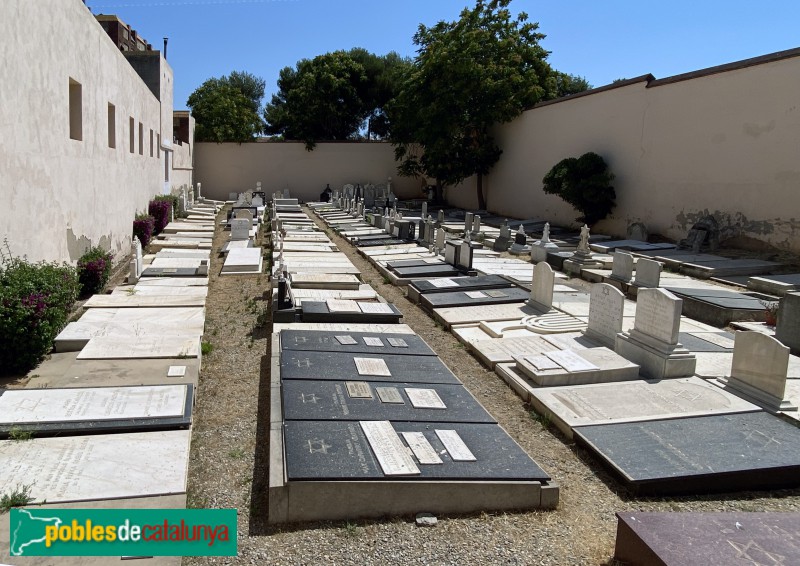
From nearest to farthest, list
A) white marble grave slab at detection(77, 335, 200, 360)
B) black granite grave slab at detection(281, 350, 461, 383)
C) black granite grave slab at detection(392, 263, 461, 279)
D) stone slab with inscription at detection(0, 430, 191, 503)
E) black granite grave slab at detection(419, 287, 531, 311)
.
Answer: stone slab with inscription at detection(0, 430, 191, 503)
black granite grave slab at detection(281, 350, 461, 383)
white marble grave slab at detection(77, 335, 200, 360)
black granite grave slab at detection(419, 287, 531, 311)
black granite grave slab at detection(392, 263, 461, 279)

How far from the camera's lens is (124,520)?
3.32 metres

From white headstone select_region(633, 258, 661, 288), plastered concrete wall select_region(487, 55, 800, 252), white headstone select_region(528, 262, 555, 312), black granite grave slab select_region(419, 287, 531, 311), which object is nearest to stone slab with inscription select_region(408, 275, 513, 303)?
black granite grave slab select_region(419, 287, 531, 311)

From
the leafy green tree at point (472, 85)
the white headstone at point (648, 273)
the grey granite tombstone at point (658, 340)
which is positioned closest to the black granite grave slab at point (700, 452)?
the grey granite tombstone at point (658, 340)

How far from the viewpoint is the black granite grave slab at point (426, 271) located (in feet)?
36.0

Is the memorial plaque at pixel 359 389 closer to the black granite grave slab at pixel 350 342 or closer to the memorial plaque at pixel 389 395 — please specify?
the memorial plaque at pixel 389 395

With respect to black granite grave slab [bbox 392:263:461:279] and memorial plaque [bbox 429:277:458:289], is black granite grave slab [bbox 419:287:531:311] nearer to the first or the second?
memorial plaque [bbox 429:277:458:289]

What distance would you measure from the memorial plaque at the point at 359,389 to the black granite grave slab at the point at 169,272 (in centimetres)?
611

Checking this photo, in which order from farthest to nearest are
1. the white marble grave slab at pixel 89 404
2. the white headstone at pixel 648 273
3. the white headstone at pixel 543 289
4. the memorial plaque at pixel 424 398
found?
the white headstone at pixel 648 273
the white headstone at pixel 543 289
the memorial plaque at pixel 424 398
the white marble grave slab at pixel 89 404

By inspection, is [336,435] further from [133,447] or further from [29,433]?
[29,433]

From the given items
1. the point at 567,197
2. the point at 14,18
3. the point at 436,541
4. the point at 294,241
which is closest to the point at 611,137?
the point at 567,197

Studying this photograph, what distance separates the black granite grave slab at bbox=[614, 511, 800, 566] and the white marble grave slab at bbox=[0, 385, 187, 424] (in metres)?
3.14

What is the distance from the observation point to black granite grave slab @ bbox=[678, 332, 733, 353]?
6797 millimetres

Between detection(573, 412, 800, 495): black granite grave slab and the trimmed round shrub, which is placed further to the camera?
the trimmed round shrub

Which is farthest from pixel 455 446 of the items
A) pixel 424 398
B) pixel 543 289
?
pixel 543 289
